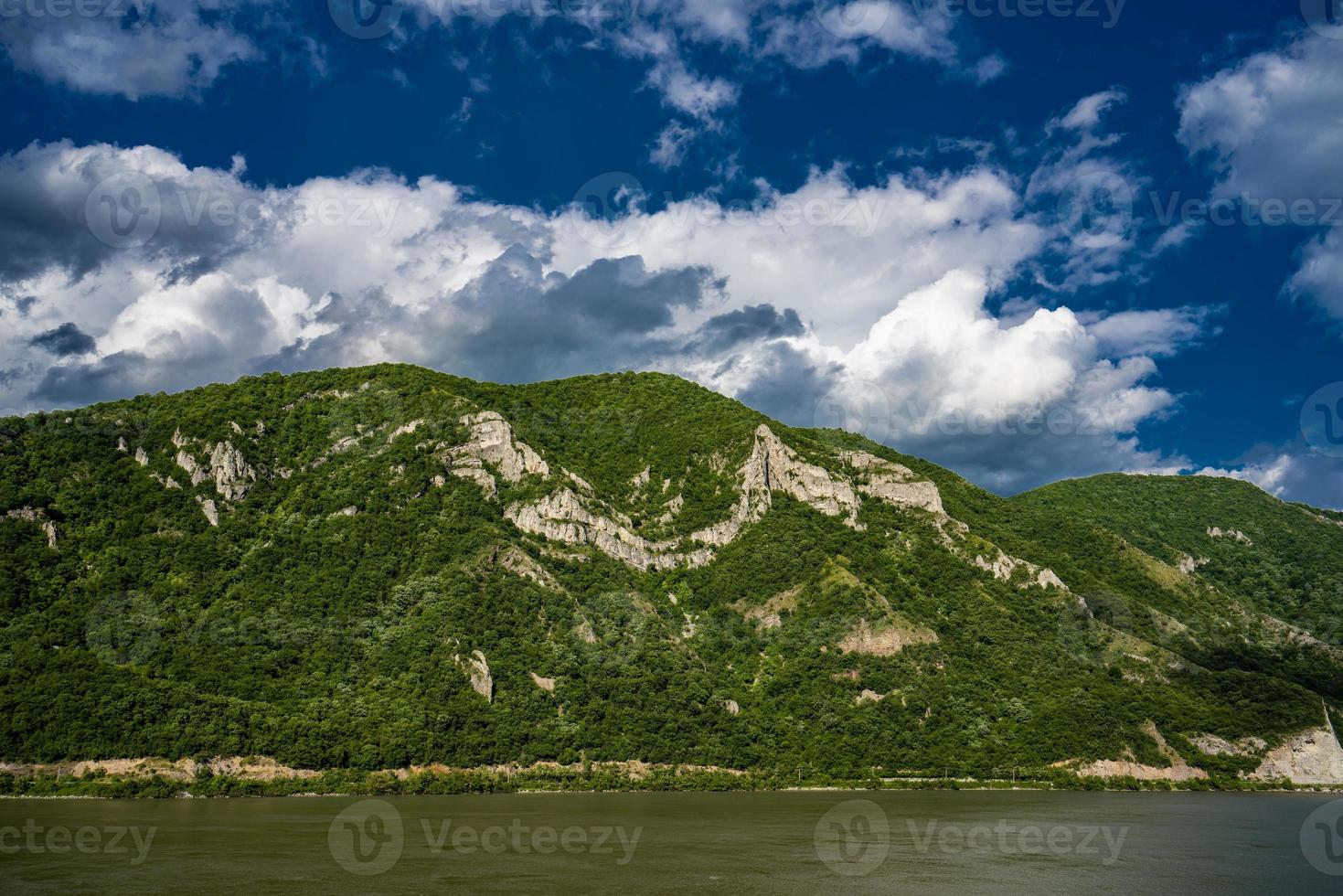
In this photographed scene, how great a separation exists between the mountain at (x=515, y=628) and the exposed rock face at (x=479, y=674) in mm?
464

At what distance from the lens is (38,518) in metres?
146

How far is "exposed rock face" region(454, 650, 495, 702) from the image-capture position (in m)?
132

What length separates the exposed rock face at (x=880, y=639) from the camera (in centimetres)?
15912

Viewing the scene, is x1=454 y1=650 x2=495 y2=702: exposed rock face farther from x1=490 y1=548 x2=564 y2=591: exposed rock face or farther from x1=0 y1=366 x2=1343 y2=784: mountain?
x1=490 y1=548 x2=564 y2=591: exposed rock face

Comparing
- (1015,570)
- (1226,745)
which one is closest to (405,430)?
(1015,570)

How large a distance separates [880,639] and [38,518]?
14130 cm

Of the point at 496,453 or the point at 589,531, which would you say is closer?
the point at 589,531

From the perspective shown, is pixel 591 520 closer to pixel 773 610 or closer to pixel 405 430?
pixel 773 610

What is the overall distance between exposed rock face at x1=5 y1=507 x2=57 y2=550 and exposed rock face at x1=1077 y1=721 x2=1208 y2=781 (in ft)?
554

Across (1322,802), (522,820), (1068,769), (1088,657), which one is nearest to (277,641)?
(522,820)

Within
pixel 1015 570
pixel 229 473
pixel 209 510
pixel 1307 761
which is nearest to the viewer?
pixel 1307 761

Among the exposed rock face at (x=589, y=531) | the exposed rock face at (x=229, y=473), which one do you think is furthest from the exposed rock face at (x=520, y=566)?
the exposed rock face at (x=229, y=473)

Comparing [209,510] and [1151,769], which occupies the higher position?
[209,510]

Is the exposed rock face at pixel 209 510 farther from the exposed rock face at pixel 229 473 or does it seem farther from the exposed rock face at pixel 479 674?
the exposed rock face at pixel 479 674
